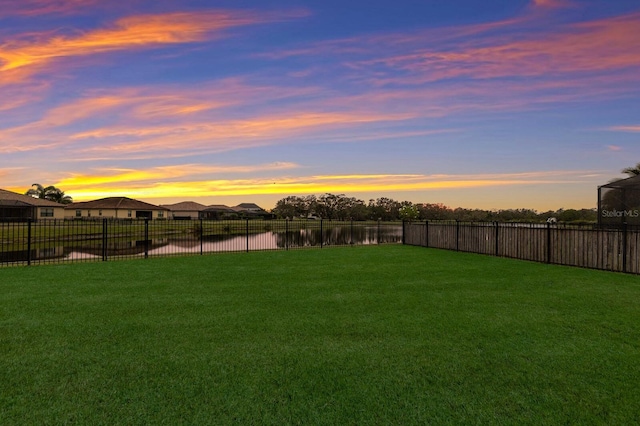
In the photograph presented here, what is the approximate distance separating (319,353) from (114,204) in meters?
81.8

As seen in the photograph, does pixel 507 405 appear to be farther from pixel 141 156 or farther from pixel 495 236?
pixel 141 156

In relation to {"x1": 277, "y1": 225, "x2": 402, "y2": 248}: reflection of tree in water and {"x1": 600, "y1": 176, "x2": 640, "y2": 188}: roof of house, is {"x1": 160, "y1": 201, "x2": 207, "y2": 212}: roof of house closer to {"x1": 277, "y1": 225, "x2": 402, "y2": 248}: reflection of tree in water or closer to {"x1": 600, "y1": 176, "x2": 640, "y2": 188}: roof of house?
{"x1": 277, "y1": 225, "x2": 402, "y2": 248}: reflection of tree in water

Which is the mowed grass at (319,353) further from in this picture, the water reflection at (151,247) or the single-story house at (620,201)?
the single-story house at (620,201)

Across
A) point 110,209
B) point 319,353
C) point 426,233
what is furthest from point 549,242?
point 110,209

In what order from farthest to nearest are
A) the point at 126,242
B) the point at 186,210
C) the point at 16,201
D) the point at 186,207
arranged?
the point at 186,207 → the point at 186,210 → the point at 16,201 → the point at 126,242

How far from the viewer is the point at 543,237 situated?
43.7ft

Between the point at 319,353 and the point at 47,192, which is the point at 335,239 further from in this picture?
the point at 47,192

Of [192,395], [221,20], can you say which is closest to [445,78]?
[221,20]

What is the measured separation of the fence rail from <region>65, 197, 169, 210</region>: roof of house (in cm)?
6988

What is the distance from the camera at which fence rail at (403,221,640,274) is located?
11.2 metres

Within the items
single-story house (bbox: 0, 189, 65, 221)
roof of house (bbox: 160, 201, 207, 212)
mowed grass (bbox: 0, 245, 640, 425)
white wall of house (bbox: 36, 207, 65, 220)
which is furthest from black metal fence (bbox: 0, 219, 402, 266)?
roof of house (bbox: 160, 201, 207, 212)

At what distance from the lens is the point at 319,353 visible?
4.55 meters

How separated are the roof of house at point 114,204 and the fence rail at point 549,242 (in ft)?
229

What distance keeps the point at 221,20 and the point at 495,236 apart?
1341 centimetres
